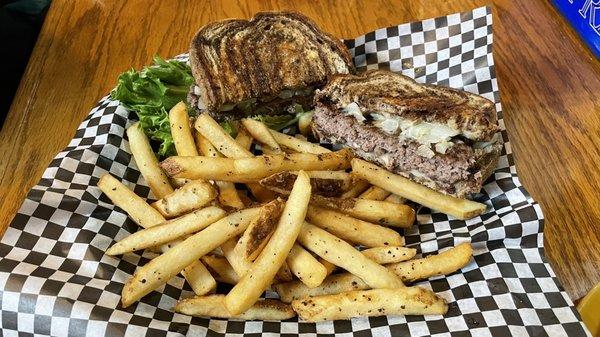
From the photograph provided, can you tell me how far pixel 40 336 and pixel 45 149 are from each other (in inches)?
45.7

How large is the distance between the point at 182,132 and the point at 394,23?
1.61m

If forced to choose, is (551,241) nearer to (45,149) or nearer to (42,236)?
(42,236)

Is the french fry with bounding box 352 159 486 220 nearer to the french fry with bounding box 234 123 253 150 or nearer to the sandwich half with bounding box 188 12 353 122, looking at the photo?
the french fry with bounding box 234 123 253 150

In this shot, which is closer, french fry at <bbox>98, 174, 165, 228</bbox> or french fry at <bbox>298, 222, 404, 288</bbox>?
french fry at <bbox>298, 222, 404, 288</bbox>

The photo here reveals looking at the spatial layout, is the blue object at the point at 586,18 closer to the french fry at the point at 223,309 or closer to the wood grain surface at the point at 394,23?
the wood grain surface at the point at 394,23

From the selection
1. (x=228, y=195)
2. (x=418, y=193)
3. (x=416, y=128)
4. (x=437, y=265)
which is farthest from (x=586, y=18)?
(x=228, y=195)

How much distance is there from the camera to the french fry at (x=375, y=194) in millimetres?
2148

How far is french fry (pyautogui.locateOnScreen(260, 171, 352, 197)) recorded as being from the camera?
74.9 inches

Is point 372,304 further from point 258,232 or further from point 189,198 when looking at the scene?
point 189,198

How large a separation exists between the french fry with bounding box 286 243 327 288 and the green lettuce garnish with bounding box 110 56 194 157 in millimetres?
825

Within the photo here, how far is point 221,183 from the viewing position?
205 centimetres

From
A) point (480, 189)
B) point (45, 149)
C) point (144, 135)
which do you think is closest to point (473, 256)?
point (480, 189)

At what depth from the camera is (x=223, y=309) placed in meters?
1.77

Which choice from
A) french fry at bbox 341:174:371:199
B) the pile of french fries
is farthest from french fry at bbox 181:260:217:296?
french fry at bbox 341:174:371:199
